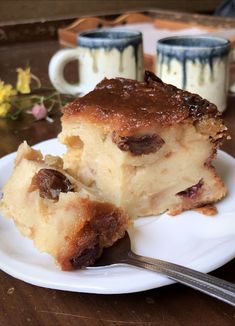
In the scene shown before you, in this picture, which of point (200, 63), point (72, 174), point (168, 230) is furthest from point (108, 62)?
point (168, 230)

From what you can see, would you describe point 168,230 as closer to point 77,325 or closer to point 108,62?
point 77,325

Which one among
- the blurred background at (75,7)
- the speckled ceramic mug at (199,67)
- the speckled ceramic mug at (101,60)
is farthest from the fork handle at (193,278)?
the blurred background at (75,7)

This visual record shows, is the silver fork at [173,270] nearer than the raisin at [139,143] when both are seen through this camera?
Yes

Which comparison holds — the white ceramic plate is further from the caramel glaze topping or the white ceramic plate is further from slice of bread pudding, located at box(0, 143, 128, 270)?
the caramel glaze topping

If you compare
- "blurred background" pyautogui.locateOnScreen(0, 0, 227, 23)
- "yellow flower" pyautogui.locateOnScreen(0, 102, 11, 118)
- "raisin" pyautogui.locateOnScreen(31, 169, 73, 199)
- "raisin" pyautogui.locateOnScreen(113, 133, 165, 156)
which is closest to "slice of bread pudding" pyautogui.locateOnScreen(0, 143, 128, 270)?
"raisin" pyautogui.locateOnScreen(31, 169, 73, 199)

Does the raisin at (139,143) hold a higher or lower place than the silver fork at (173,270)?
higher

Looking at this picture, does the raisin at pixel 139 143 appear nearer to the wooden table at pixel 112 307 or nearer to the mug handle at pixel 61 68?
the wooden table at pixel 112 307

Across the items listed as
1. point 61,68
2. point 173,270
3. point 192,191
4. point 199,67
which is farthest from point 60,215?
point 61,68
